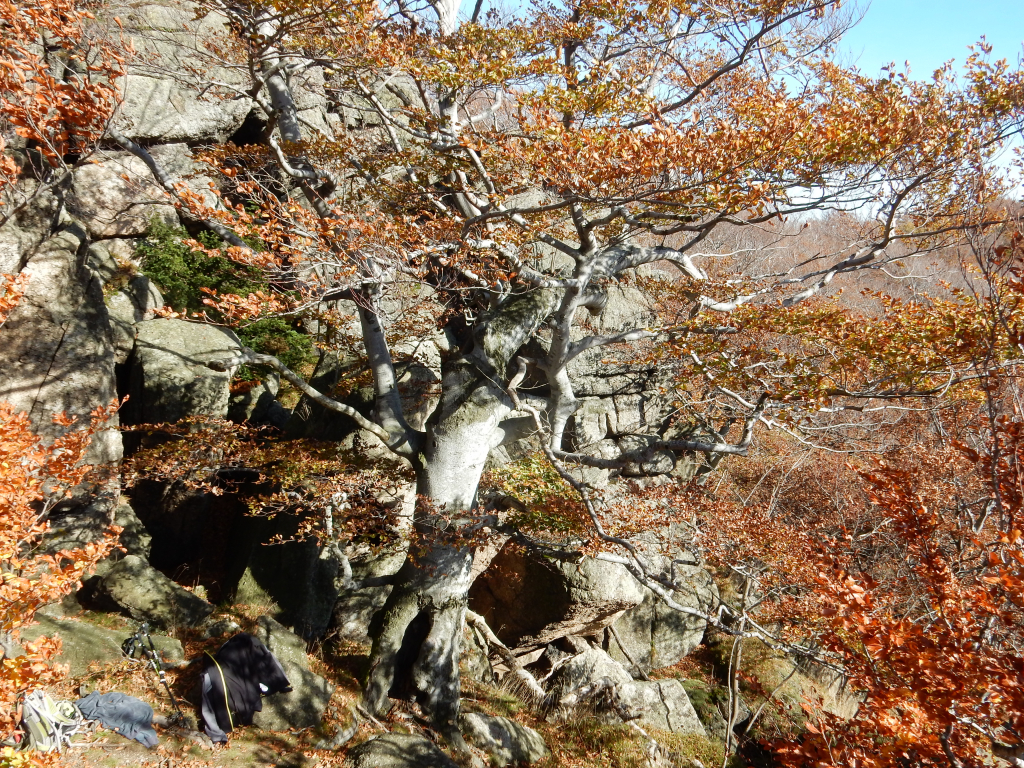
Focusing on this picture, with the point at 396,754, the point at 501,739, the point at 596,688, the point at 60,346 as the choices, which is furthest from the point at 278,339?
the point at 596,688

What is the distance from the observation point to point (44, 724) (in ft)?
17.6

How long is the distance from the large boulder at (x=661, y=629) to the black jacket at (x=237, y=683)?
302 inches

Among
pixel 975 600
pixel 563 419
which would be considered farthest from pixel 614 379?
pixel 975 600

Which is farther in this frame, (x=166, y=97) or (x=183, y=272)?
(x=166, y=97)

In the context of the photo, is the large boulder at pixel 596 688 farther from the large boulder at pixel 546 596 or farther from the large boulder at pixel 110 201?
the large boulder at pixel 110 201

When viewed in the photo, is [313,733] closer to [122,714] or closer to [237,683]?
[237,683]

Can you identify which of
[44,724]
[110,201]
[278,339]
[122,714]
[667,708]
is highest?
[110,201]

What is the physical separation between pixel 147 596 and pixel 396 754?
4.73 metres

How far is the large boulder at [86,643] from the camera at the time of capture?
7.27 metres

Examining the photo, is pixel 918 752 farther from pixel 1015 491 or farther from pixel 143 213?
pixel 143 213

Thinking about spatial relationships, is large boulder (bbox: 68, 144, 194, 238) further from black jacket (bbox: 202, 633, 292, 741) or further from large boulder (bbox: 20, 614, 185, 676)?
black jacket (bbox: 202, 633, 292, 741)

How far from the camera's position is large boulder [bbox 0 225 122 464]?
9180 millimetres

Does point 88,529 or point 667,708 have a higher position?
point 88,529

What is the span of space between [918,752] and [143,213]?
17.1 meters
